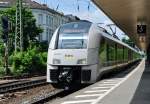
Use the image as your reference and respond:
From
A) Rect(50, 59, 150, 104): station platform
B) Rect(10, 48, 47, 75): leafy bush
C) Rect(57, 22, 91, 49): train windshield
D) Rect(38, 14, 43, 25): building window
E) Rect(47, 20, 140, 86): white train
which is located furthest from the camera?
Rect(38, 14, 43, 25): building window

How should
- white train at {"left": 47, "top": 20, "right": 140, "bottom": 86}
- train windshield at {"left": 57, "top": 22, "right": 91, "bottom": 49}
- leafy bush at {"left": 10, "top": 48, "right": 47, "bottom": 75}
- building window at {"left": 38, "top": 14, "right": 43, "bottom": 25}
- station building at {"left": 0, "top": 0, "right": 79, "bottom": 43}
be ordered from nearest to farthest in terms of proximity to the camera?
white train at {"left": 47, "top": 20, "right": 140, "bottom": 86} < train windshield at {"left": 57, "top": 22, "right": 91, "bottom": 49} < leafy bush at {"left": 10, "top": 48, "right": 47, "bottom": 75} < station building at {"left": 0, "top": 0, "right": 79, "bottom": 43} < building window at {"left": 38, "top": 14, "right": 43, "bottom": 25}

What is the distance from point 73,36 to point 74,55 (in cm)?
117

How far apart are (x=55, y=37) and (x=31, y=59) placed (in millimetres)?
23465

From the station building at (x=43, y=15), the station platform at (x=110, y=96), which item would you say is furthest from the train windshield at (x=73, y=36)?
the station building at (x=43, y=15)

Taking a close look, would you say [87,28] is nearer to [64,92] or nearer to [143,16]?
[64,92]

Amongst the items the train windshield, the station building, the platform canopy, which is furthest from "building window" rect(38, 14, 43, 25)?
the train windshield

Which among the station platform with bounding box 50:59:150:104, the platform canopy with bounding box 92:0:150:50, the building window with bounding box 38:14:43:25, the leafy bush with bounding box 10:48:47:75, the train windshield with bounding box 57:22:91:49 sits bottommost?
the station platform with bounding box 50:59:150:104

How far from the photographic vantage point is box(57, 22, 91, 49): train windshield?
23891mm

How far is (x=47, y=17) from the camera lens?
119 meters

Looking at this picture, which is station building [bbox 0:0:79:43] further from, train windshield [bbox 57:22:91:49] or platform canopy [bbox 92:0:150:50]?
train windshield [bbox 57:22:91:49]

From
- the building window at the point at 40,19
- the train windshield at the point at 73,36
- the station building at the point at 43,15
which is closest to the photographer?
the train windshield at the point at 73,36

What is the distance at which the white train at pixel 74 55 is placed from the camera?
2333 cm

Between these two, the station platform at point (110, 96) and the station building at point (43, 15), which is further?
the station building at point (43, 15)

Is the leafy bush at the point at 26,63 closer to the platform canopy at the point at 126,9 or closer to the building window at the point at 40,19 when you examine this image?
the platform canopy at the point at 126,9
